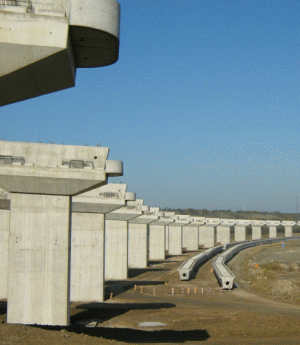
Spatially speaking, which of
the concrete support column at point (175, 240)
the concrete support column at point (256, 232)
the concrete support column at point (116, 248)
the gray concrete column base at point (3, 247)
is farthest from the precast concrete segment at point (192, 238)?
the gray concrete column base at point (3, 247)

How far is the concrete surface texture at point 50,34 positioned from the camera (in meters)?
10.2

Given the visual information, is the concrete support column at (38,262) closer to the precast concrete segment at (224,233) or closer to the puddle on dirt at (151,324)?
the puddle on dirt at (151,324)

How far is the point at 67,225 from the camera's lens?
91.0 feet

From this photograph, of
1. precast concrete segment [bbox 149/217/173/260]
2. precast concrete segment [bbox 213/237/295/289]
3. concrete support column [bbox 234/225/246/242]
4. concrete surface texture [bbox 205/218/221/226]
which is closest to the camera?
precast concrete segment [bbox 213/237/295/289]

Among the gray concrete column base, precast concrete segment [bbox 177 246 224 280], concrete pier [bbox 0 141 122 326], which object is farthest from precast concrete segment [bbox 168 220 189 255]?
concrete pier [bbox 0 141 122 326]

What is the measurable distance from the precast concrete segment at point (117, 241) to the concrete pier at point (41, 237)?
106ft

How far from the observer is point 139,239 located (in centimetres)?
7688

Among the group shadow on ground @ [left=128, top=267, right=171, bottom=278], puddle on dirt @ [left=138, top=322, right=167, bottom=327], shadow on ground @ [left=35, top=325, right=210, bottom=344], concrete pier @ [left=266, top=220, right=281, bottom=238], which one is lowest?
shadow on ground @ [left=128, top=267, right=171, bottom=278]

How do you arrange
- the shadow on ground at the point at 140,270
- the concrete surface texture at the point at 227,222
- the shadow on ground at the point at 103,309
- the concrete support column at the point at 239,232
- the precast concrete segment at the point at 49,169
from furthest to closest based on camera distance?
1. the concrete support column at the point at 239,232
2. the concrete surface texture at the point at 227,222
3. the shadow on ground at the point at 140,270
4. the shadow on ground at the point at 103,309
5. the precast concrete segment at the point at 49,169

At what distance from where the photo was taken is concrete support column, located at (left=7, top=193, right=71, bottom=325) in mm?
27156

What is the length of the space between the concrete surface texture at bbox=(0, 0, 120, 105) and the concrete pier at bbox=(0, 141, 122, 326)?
16301mm

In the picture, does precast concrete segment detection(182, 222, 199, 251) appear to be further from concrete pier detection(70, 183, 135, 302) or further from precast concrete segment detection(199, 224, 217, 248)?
concrete pier detection(70, 183, 135, 302)

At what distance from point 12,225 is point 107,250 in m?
34.1

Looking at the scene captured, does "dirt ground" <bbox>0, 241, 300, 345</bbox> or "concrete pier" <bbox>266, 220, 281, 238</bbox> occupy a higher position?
"concrete pier" <bbox>266, 220, 281, 238</bbox>
